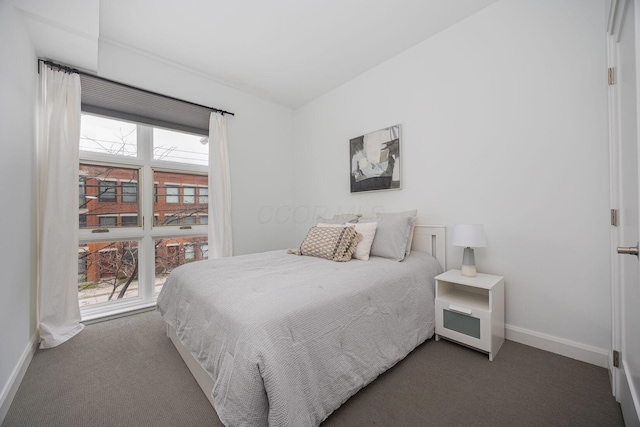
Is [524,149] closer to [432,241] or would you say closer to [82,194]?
[432,241]

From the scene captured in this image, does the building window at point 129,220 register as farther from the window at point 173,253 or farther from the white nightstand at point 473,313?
the white nightstand at point 473,313

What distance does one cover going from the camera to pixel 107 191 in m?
2.66

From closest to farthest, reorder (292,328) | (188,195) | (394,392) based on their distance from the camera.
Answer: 1. (292,328)
2. (394,392)
3. (188,195)

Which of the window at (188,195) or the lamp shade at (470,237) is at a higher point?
the window at (188,195)

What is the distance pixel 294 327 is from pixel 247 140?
297 cm

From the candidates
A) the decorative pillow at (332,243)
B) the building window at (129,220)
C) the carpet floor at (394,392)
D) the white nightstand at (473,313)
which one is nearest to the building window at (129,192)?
the building window at (129,220)

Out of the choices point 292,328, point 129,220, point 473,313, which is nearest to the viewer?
point 292,328

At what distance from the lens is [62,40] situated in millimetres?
1954

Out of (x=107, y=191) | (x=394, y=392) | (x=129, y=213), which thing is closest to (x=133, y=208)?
(x=129, y=213)

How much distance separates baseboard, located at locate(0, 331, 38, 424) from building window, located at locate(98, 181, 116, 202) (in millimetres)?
1280

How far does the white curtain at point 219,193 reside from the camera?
121 inches

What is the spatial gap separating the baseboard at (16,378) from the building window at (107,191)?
128 centimetres

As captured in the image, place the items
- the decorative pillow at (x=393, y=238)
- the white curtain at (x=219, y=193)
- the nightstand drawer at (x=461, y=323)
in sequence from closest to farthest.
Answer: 1. the nightstand drawer at (x=461, y=323)
2. the decorative pillow at (x=393, y=238)
3. the white curtain at (x=219, y=193)

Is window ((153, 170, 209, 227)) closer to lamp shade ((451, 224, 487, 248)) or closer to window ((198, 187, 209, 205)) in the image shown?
window ((198, 187, 209, 205))
